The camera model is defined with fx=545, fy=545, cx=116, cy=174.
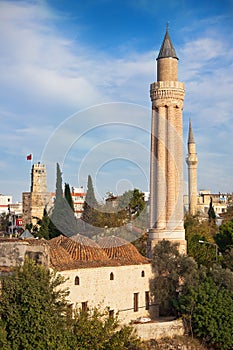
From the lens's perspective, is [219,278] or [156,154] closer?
[219,278]

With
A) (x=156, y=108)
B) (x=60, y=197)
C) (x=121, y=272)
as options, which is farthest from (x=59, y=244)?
(x=60, y=197)

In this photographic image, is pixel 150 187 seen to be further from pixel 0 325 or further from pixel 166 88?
Result: pixel 0 325

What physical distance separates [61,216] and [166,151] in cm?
1573

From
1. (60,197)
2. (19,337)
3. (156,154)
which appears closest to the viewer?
(19,337)

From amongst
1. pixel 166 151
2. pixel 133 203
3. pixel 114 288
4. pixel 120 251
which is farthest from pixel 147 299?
pixel 133 203

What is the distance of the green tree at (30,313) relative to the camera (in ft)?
58.9

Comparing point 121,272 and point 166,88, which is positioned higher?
point 166,88

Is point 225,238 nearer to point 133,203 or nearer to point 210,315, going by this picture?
point 133,203

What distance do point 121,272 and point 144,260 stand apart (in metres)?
3.23

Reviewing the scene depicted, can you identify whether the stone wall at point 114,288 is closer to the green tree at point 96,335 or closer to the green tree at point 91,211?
the green tree at point 96,335

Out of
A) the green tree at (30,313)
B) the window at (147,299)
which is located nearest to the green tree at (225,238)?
the window at (147,299)

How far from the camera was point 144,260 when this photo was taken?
27.8m

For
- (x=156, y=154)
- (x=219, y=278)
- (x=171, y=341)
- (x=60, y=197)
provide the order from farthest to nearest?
(x=60, y=197) < (x=156, y=154) < (x=219, y=278) < (x=171, y=341)

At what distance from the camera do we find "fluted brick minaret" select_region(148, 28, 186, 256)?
107ft
